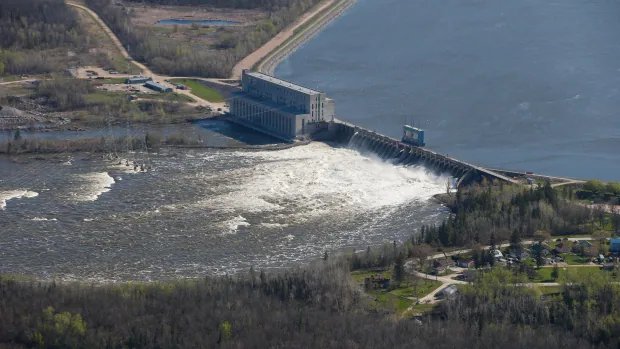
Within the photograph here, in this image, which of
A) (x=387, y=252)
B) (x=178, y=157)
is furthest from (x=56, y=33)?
(x=387, y=252)

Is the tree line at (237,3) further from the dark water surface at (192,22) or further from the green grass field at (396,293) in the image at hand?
the green grass field at (396,293)

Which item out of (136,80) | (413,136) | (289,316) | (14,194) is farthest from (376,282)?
(136,80)

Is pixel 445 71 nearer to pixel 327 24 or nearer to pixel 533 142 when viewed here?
pixel 533 142

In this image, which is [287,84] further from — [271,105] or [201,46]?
[201,46]

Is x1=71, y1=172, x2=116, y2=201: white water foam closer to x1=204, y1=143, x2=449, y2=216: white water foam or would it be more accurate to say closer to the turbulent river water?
the turbulent river water

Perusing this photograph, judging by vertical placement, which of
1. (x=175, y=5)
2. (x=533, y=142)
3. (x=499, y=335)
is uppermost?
(x=175, y=5)

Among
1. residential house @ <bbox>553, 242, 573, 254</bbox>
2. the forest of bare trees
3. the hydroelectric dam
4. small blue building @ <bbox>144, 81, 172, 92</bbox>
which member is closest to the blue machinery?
the hydroelectric dam
